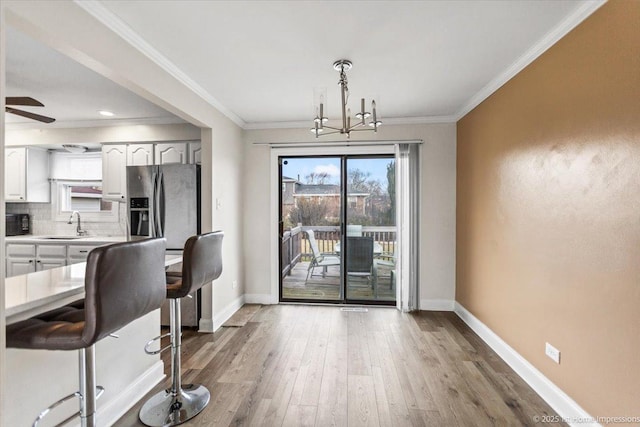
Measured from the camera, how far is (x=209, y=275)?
215 centimetres

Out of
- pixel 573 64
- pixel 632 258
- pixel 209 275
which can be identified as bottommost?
pixel 209 275

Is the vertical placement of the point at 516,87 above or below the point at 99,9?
below

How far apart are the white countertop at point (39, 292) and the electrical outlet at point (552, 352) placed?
2897mm

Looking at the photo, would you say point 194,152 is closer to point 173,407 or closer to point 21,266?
point 21,266

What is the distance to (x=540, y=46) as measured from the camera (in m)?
2.18

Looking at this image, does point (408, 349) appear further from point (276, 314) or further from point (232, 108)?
point (232, 108)

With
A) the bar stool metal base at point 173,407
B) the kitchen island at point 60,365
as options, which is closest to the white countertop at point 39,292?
the kitchen island at point 60,365

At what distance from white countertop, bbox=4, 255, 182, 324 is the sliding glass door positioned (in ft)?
9.03

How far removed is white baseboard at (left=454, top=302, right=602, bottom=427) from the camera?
1.86m

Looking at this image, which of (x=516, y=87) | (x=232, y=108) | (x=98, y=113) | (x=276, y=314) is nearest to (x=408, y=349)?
(x=276, y=314)

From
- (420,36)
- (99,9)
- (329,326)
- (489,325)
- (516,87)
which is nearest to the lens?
(99,9)

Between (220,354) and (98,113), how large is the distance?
3.21 metres

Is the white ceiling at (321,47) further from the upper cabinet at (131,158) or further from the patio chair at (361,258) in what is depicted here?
the patio chair at (361,258)

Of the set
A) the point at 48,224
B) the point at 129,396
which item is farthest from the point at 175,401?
the point at 48,224
